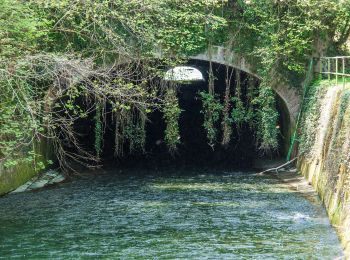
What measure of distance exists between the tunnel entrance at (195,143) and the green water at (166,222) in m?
3.64

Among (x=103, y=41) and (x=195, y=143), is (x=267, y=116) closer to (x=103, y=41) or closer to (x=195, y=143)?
(x=103, y=41)

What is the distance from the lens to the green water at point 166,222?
11.2m

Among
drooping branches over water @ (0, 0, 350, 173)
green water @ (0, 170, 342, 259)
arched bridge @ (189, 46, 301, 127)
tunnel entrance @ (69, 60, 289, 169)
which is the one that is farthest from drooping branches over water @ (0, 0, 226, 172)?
tunnel entrance @ (69, 60, 289, 169)

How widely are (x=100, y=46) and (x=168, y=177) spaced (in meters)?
4.50

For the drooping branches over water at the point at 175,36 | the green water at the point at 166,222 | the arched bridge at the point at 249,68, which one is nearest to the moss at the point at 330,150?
the green water at the point at 166,222

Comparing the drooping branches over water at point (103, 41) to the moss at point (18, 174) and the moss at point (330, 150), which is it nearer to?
the moss at point (18, 174)

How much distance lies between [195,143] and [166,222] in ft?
40.3

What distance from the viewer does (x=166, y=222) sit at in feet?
43.5

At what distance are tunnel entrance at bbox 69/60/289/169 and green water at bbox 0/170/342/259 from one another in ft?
11.9

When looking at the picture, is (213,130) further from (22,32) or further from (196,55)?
(22,32)

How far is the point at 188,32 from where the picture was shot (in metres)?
19.0

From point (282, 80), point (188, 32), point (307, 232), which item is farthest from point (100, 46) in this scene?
point (307, 232)

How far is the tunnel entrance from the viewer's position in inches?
861

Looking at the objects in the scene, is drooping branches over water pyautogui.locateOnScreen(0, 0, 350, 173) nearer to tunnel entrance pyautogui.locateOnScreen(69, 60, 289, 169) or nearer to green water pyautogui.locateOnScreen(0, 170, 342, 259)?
tunnel entrance pyautogui.locateOnScreen(69, 60, 289, 169)
